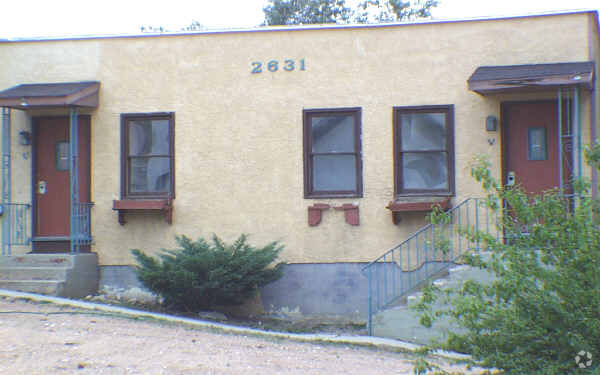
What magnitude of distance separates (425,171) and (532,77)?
6.07 ft

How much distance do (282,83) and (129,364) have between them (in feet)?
15.7

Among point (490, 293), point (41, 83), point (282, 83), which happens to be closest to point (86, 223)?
point (41, 83)

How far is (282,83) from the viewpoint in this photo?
9.41 m

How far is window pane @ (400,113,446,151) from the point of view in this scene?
30.0 ft

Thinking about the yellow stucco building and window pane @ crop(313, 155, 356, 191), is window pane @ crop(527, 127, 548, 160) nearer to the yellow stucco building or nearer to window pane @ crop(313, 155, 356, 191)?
the yellow stucco building

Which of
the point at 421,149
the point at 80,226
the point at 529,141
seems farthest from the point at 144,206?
the point at 529,141

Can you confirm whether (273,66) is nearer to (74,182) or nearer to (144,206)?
(144,206)

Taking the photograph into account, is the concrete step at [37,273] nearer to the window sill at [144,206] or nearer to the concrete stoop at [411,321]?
the window sill at [144,206]

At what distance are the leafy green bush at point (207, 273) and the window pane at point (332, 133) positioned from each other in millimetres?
1610

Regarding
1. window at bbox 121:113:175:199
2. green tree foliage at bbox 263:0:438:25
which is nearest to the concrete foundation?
window at bbox 121:113:175:199

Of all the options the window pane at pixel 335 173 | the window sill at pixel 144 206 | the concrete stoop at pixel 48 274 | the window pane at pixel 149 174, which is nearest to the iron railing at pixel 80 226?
the concrete stoop at pixel 48 274

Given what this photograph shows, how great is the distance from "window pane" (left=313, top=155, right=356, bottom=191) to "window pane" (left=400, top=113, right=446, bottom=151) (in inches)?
31.0

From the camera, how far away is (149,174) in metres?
9.71

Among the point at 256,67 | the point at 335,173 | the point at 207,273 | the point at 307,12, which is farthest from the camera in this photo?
the point at 307,12
